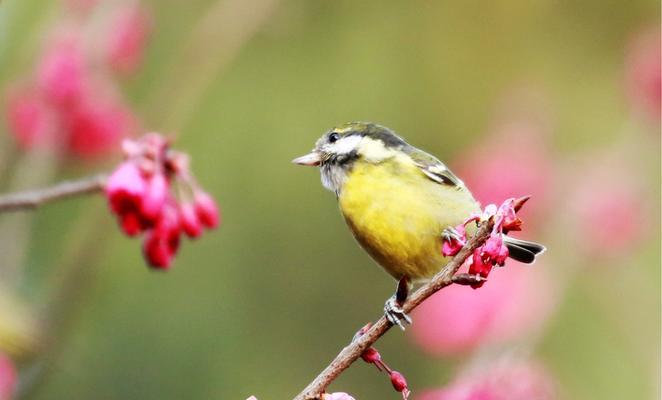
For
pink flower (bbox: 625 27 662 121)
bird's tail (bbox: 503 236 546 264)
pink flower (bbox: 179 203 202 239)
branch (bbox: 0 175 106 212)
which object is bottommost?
pink flower (bbox: 179 203 202 239)

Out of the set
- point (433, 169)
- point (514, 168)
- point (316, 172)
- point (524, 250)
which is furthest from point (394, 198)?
point (316, 172)

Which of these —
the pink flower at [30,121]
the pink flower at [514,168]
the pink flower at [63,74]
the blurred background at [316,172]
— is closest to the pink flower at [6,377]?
the blurred background at [316,172]

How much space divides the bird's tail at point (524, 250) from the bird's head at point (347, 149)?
0.44 metres

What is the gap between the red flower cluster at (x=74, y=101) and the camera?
227 cm

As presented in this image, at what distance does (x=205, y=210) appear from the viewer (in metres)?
1.70

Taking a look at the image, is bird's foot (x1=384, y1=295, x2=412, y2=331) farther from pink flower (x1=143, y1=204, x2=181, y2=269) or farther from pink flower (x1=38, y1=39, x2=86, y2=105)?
pink flower (x1=38, y1=39, x2=86, y2=105)

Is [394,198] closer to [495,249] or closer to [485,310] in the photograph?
[495,249]

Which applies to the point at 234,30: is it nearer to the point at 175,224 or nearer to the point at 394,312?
the point at 175,224

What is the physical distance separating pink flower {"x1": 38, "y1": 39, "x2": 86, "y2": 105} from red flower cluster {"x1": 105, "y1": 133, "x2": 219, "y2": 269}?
27.6 inches

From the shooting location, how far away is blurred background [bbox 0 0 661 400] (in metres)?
2.42

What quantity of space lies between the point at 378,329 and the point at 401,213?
0.64 meters

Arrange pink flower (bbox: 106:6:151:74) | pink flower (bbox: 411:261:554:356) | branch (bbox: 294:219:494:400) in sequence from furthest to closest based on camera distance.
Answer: pink flower (bbox: 411:261:554:356) → pink flower (bbox: 106:6:151:74) → branch (bbox: 294:219:494:400)

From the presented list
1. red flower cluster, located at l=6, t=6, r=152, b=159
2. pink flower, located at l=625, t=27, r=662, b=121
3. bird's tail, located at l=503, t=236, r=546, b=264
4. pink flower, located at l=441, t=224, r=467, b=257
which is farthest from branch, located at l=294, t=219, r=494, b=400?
pink flower, located at l=625, t=27, r=662, b=121

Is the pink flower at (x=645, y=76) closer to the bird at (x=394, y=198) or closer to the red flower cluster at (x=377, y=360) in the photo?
the bird at (x=394, y=198)
